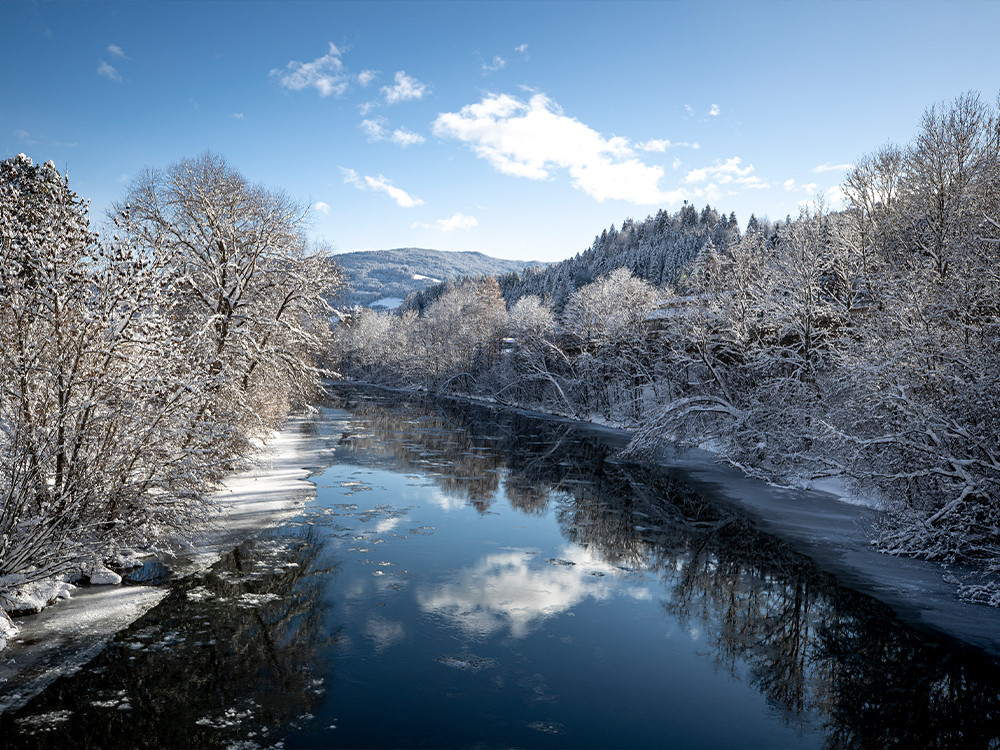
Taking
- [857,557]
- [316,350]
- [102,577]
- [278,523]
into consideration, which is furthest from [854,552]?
→ [316,350]

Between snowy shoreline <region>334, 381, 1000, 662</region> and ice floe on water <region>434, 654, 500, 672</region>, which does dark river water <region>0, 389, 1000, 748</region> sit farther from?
snowy shoreline <region>334, 381, 1000, 662</region>

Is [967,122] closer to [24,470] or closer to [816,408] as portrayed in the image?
[816,408]

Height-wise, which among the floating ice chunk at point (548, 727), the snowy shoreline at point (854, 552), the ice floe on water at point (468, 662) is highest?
the snowy shoreline at point (854, 552)

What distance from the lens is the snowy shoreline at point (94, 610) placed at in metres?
7.18

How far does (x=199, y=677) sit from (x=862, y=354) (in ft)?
59.4

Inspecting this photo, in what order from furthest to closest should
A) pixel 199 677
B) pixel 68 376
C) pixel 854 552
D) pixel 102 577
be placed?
pixel 854 552 → pixel 102 577 → pixel 68 376 → pixel 199 677

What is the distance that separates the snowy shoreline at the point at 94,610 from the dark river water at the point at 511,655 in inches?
12.1

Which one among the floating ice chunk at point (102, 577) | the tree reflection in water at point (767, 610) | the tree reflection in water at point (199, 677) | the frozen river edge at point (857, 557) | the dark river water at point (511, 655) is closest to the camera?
the tree reflection in water at point (199, 677)

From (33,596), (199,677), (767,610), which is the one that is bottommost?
(767,610)

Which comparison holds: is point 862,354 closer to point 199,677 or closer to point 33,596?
point 199,677

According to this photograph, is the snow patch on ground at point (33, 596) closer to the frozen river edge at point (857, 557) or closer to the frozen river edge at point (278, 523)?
the frozen river edge at point (278, 523)

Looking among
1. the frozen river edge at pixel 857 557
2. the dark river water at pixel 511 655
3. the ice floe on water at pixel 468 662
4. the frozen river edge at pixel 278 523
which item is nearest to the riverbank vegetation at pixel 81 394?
the frozen river edge at pixel 278 523

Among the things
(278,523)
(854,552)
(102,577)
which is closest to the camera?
(102,577)

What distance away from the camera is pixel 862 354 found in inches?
679
